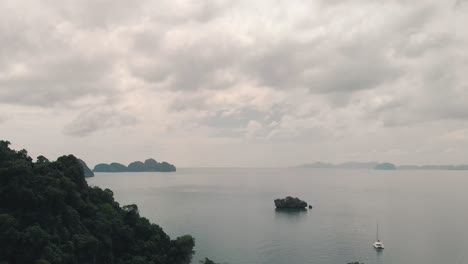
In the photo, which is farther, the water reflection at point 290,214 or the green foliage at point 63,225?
the water reflection at point 290,214

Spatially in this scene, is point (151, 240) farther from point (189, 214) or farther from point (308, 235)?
point (189, 214)

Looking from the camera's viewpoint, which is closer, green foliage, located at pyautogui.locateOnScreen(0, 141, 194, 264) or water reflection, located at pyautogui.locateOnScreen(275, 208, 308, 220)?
green foliage, located at pyautogui.locateOnScreen(0, 141, 194, 264)

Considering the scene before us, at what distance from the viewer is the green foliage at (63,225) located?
55.4 m

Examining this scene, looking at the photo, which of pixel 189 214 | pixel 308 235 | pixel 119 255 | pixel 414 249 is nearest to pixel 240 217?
pixel 189 214

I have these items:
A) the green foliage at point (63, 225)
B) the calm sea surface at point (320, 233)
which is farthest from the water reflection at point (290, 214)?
the green foliage at point (63, 225)

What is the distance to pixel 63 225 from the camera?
219 ft

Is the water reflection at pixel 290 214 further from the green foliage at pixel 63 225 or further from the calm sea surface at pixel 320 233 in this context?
the green foliage at pixel 63 225

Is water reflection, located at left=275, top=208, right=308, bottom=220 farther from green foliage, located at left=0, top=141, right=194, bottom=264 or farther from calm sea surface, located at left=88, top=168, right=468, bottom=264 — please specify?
green foliage, located at left=0, top=141, right=194, bottom=264

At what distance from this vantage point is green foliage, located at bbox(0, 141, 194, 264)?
182 ft

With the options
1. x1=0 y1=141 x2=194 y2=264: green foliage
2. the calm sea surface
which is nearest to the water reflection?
the calm sea surface

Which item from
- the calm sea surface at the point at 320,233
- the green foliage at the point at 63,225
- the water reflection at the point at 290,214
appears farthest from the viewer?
the water reflection at the point at 290,214

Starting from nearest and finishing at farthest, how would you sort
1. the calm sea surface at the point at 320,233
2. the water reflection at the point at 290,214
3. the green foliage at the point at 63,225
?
1. the green foliage at the point at 63,225
2. the calm sea surface at the point at 320,233
3. the water reflection at the point at 290,214

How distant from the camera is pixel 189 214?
6895 inches

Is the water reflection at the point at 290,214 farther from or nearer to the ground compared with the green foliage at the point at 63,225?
nearer to the ground
